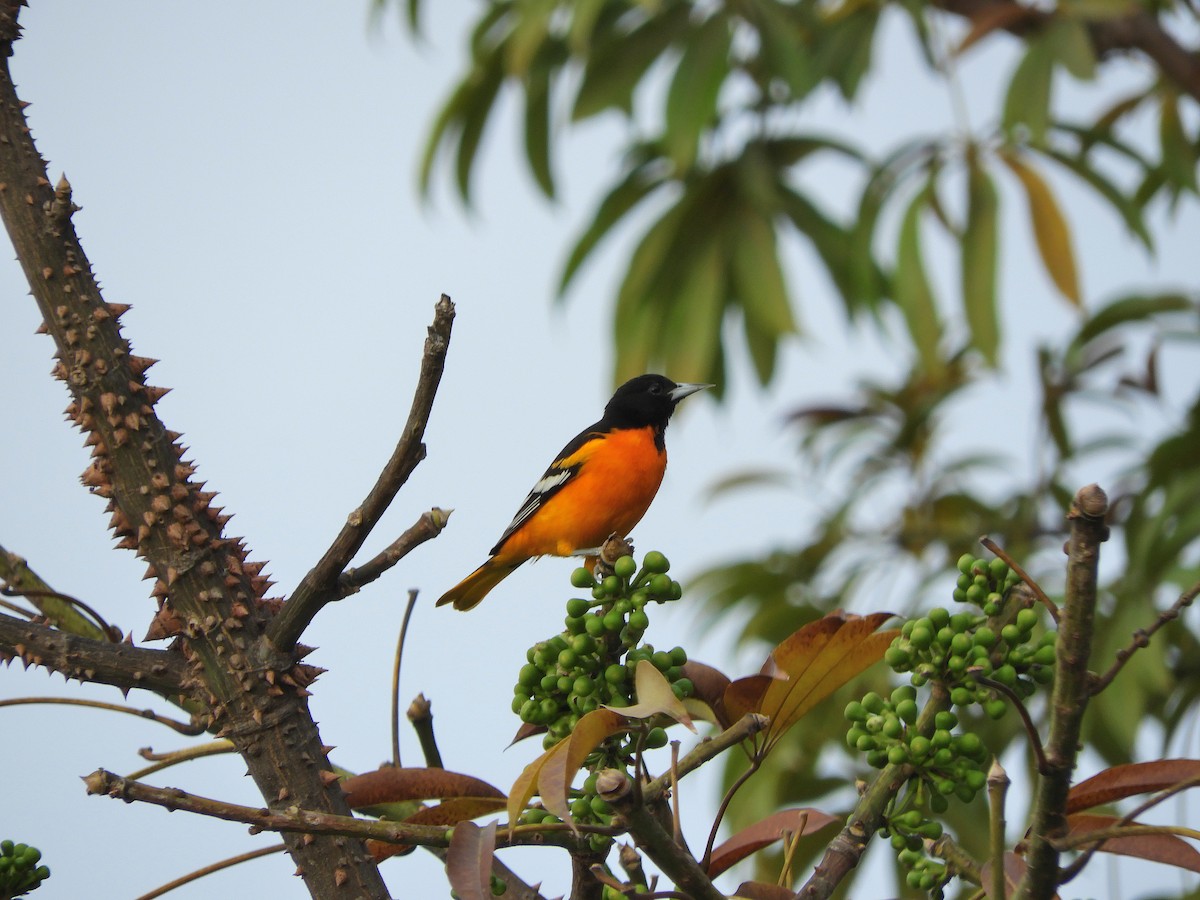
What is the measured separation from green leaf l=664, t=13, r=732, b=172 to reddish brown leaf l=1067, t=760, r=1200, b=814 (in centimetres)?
283

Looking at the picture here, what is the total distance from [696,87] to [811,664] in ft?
9.82

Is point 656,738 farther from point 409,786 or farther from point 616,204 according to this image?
point 616,204

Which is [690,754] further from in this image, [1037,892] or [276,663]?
[276,663]

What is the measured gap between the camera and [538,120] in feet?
15.7

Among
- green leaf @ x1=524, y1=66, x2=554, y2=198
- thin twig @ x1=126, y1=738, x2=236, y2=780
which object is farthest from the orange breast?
thin twig @ x1=126, y1=738, x2=236, y2=780

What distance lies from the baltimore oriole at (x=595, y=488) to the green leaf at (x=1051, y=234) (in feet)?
3.83

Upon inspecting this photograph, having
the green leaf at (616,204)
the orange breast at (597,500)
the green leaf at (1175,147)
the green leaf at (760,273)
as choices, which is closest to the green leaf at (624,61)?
the green leaf at (616,204)

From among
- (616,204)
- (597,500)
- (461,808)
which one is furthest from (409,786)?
(616,204)

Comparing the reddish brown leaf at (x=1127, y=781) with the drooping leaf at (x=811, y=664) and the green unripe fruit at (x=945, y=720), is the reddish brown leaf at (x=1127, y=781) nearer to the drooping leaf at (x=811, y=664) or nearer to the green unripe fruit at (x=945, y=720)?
the green unripe fruit at (x=945, y=720)

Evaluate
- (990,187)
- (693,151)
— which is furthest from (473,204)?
(990,187)

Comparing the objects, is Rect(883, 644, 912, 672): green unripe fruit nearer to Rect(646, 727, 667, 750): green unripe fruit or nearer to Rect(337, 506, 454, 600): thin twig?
Rect(646, 727, 667, 750): green unripe fruit

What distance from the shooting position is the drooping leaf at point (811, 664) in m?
1.36

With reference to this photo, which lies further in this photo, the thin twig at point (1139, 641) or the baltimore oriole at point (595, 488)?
the baltimore oriole at point (595, 488)

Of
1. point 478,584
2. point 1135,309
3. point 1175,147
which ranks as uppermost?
point 1175,147
